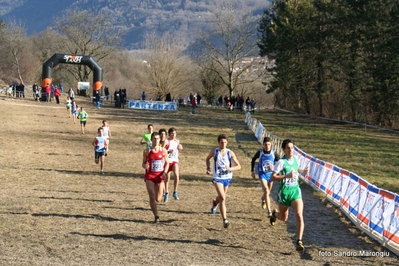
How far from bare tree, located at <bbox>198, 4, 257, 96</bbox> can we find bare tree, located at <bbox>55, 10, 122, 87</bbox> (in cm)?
1415

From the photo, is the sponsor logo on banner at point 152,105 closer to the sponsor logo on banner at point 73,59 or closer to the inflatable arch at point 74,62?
the inflatable arch at point 74,62

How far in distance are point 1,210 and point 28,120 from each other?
2700 centimetres

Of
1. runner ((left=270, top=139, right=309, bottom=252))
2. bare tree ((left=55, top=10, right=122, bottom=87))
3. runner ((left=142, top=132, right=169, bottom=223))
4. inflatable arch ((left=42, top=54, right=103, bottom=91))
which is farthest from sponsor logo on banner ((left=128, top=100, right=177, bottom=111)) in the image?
runner ((left=270, top=139, right=309, bottom=252))

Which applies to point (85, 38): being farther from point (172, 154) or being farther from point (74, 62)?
point (172, 154)

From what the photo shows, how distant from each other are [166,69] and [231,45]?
9.89 metres

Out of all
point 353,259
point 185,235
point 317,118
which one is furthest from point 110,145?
point 317,118

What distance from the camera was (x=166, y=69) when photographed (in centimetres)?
8119

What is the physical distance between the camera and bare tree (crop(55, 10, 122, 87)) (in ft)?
269

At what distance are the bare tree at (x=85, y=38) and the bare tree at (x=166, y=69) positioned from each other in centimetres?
578

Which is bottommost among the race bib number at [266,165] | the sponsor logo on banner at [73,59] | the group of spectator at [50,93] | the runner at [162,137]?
the race bib number at [266,165]

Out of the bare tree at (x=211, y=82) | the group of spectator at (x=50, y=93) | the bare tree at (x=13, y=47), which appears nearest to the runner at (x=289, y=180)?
the group of spectator at (x=50, y=93)

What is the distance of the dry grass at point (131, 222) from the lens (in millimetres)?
9484

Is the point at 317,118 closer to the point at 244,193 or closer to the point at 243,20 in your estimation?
the point at 243,20

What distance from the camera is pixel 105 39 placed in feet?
275
